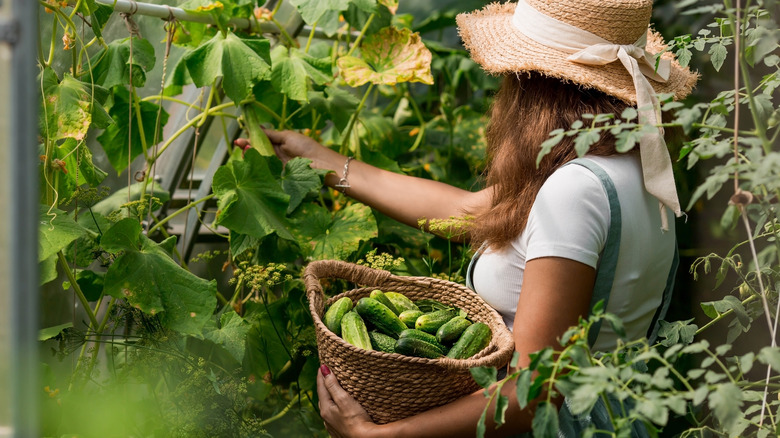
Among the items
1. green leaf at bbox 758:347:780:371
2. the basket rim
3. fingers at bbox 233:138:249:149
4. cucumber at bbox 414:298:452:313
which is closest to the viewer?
green leaf at bbox 758:347:780:371

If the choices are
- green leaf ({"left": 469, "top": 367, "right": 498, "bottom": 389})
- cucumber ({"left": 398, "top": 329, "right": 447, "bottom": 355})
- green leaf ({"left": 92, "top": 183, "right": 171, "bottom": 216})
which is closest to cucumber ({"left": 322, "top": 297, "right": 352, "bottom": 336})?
cucumber ({"left": 398, "top": 329, "right": 447, "bottom": 355})

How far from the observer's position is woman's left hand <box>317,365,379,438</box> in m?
1.34

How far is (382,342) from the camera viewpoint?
1.37m

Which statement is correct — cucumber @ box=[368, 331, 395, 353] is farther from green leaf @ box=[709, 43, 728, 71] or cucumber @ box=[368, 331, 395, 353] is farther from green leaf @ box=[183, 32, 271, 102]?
green leaf @ box=[709, 43, 728, 71]

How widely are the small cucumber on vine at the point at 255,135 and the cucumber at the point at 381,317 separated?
26.1 inches

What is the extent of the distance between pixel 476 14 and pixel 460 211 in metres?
0.47

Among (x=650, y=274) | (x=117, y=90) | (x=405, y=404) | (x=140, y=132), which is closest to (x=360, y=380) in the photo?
(x=405, y=404)

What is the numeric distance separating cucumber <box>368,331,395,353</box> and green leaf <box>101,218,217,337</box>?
14.0 inches

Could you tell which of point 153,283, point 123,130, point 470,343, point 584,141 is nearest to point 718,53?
point 584,141

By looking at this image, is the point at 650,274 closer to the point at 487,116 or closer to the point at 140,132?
the point at 487,116

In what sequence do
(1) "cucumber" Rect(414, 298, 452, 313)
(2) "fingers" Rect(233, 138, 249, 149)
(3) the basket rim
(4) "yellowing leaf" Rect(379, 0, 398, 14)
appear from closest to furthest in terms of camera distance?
(3) the basket rim
(1) "cucumber" Rect(414, 298, 452, 313)
(2) "fingers" Rect(233, 138, 249, 149)
(4) "yellowing leaf" Rect(379, 0, 398, 14)

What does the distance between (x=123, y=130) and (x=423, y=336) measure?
1.01 metres

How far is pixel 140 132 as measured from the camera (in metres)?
1.76

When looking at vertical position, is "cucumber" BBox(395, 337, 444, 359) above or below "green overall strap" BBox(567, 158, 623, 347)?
below
